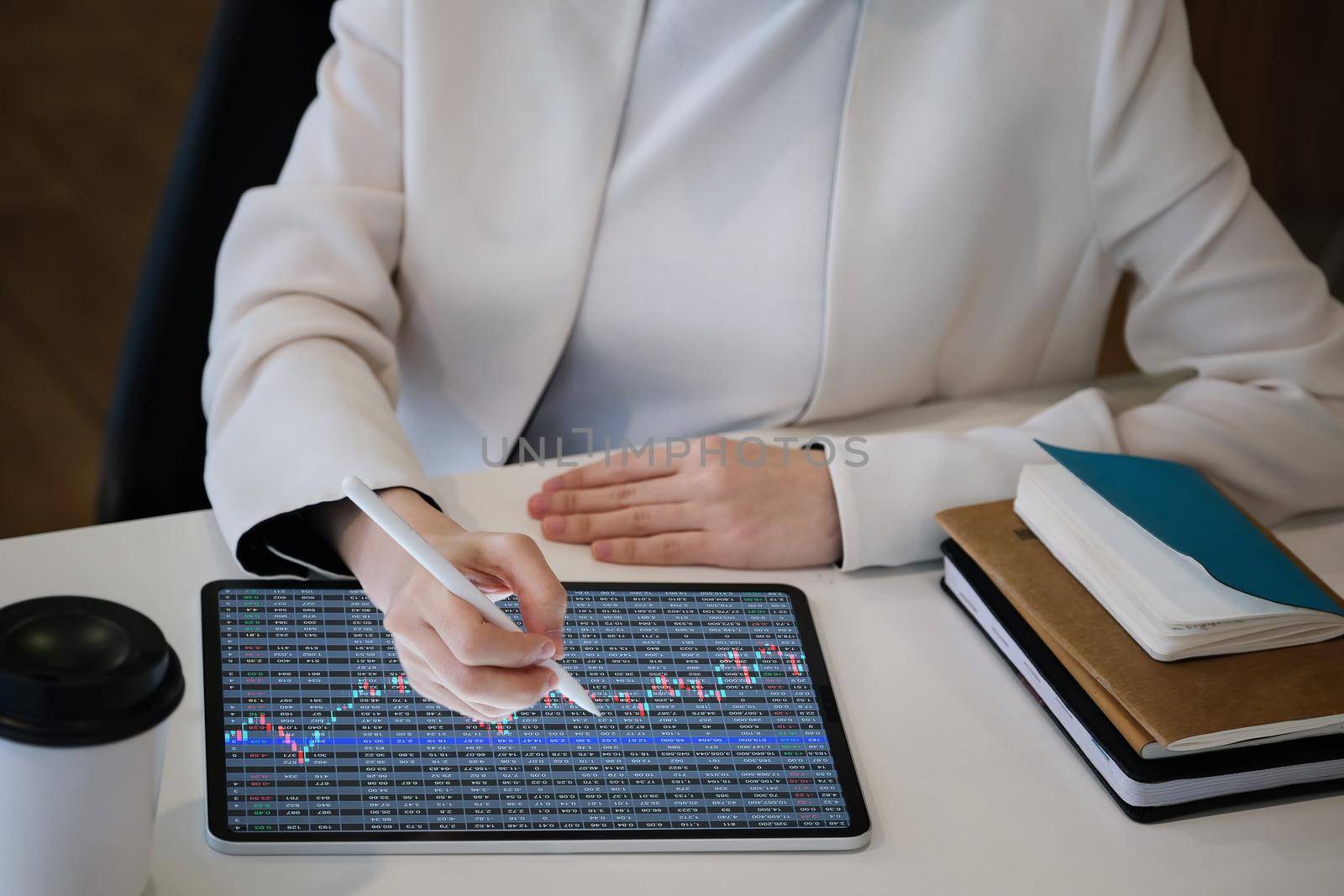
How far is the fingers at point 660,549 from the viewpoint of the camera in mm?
867

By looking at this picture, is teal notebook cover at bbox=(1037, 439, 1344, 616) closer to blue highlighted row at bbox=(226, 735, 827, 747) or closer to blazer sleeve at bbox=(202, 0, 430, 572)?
blue highlighted row at bbox=(226, 735, 827, 747)

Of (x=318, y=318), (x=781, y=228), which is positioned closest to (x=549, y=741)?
(x=318, y=318)

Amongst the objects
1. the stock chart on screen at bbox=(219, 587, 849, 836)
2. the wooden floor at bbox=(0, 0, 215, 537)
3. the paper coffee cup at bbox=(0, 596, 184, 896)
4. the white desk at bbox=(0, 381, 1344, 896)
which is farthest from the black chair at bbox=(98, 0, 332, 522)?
the wooden floor at bbox=(0, 0, 215, 537)

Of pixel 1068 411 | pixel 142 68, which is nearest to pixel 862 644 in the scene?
pixel 1068 411

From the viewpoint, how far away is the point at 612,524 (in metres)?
0.88

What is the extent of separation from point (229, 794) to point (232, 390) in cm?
34

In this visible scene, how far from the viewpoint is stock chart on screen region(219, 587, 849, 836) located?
66 cm

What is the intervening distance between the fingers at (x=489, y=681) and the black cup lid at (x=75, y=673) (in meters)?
0.17

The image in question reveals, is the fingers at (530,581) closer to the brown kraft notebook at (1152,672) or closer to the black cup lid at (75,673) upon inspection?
the black cup lid at (75,673)

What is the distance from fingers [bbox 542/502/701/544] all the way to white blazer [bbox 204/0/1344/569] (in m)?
0.15

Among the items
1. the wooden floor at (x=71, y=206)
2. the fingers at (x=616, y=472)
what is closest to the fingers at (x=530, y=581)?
the fingers at (x=616, y=472)

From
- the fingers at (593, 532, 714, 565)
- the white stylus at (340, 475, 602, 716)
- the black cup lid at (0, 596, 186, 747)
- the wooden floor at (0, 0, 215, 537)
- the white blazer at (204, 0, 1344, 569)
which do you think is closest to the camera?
the black cup lid at (0, 596, 186, 747)

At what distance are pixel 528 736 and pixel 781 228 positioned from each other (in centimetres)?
49

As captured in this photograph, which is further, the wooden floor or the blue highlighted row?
the wooden floor
